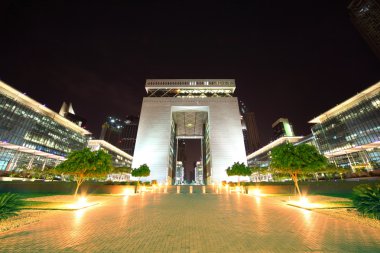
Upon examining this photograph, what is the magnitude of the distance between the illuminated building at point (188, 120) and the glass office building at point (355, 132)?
43.0 meters

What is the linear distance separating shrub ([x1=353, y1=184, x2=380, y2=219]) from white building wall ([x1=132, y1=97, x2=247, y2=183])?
45.6 m

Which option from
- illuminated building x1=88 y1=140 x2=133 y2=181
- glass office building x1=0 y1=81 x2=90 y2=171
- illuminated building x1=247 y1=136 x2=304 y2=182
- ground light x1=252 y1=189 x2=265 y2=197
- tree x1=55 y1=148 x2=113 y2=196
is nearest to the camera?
tree x1=55 y1=148 x2=113 y2=196

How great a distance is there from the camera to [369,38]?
84.1 metres

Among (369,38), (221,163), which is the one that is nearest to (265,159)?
(221,163)

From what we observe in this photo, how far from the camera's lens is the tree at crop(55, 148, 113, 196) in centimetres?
1512

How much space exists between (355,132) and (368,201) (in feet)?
238

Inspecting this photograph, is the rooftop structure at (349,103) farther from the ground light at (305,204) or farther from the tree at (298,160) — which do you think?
the ground light at (305,204)

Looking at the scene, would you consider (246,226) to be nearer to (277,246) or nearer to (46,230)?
(277,246)

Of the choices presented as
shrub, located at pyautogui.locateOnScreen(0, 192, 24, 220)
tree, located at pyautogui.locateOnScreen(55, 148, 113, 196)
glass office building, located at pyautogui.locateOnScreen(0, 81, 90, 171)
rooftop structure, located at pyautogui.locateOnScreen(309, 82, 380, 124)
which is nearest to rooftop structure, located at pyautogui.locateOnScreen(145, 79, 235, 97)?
glass office building, located at pyautogui.locateOnScreen(0, 81, 90, 171)

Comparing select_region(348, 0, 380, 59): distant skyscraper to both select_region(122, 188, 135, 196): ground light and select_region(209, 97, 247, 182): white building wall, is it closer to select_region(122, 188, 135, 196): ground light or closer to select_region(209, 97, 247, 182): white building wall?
select_region(209, 97, 247, 182): white building wall

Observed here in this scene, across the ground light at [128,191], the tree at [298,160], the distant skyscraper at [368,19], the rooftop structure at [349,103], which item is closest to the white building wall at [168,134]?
the ground light at [128,191]

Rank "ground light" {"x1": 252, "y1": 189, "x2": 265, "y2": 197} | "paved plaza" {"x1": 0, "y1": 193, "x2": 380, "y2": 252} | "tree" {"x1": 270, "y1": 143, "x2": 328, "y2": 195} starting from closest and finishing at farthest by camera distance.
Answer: "paved plaza" {"x1": 0, "y1": 193, "x2": 380, "y2": 252}, "tree" {"x1": 270, "y1": 143, "x2": 328, "y2": 195}, "ground light" {"x1": 252, "y1": 189, "x2": 265, "y2": 197}

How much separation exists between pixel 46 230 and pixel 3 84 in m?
73.5

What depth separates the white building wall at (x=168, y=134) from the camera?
55656 millimetres
